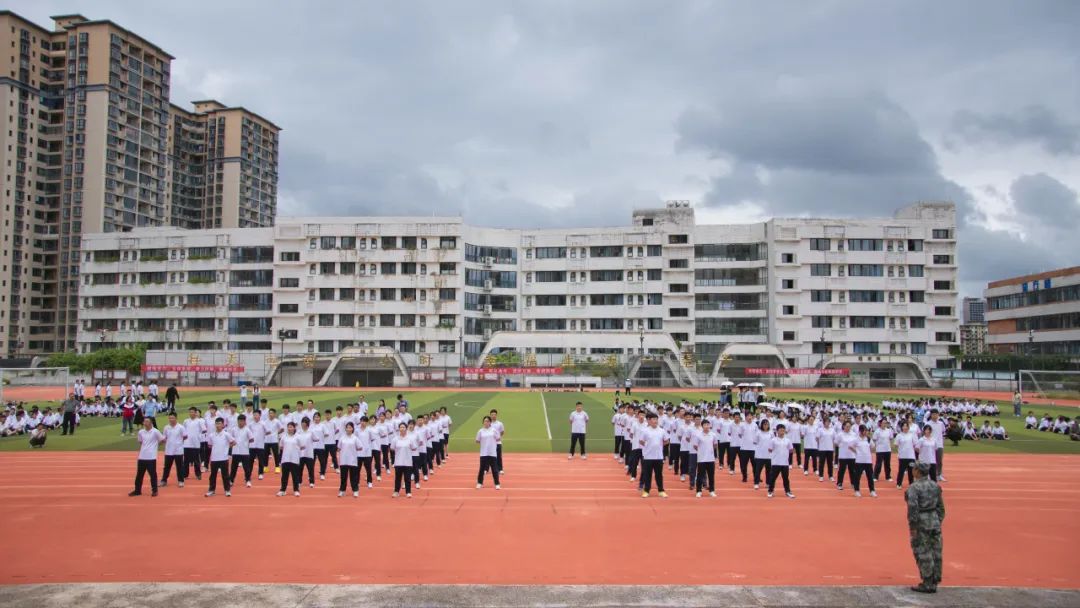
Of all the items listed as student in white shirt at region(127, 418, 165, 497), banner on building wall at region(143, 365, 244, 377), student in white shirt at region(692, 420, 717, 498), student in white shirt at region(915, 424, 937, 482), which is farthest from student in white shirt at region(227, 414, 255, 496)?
banner on building wall at region(143, 365, 244, 377)

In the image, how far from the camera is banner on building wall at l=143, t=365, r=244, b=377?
6391 centimetres

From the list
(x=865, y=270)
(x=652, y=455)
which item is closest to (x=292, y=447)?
(x=652, y=455)

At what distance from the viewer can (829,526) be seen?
1277 centimetres

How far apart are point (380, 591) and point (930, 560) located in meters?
6.99

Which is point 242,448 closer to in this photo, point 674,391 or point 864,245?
point 674,391

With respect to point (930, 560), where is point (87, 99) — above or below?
above

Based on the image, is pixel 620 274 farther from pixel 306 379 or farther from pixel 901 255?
pixel 306 379

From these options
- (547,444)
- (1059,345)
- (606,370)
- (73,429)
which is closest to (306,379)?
(606,370)

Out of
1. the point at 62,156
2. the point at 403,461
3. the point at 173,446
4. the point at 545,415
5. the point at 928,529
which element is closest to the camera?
the point at 928,529

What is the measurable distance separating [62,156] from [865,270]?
96853 millimetres

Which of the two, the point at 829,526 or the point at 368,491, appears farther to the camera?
the point at 368,491

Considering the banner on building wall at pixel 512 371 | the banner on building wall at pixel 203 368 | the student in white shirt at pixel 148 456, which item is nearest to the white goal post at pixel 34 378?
the banner on building wall at pixel 203 368

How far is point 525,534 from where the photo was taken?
12.0 m

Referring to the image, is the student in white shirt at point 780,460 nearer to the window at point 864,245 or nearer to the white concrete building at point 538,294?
the white concrete building at point 538,294
